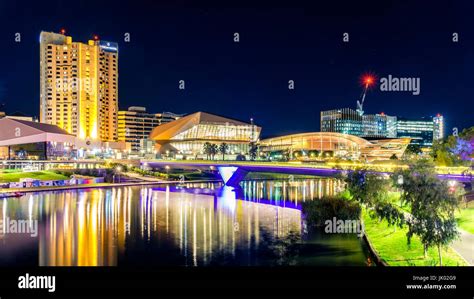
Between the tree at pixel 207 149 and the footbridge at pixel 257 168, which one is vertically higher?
the tree at pixel 207 149

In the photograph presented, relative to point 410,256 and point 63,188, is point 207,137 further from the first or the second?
point 410,256

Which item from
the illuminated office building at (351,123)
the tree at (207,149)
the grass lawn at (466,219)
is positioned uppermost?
the illuminated office building at (351,123)

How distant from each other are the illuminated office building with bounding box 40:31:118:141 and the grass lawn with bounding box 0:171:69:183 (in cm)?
5648

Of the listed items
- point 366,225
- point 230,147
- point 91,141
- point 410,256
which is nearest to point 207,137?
point 230,147

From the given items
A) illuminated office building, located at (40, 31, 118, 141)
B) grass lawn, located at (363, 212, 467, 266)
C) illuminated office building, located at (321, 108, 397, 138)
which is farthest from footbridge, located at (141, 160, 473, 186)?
illuminated office building, located at (321, 108, 397, 138)

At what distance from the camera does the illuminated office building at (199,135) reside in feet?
411

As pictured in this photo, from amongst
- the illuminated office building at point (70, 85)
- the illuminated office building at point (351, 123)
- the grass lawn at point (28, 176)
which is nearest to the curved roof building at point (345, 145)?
the illuminated office building at point (70, 85)

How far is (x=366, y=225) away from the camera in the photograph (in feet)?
104

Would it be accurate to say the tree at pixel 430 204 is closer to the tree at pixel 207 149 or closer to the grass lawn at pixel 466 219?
the grass lawn at pixel 466 219

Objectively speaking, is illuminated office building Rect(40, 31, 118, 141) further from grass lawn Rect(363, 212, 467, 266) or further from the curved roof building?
grass lawn Rect(363, 212, 467, 266)

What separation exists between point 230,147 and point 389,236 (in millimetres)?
103835

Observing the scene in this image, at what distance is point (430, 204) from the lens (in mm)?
20000

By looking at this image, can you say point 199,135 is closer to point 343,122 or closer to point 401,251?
point 343,122

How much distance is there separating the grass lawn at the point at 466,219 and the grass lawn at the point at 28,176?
52.0 meters
